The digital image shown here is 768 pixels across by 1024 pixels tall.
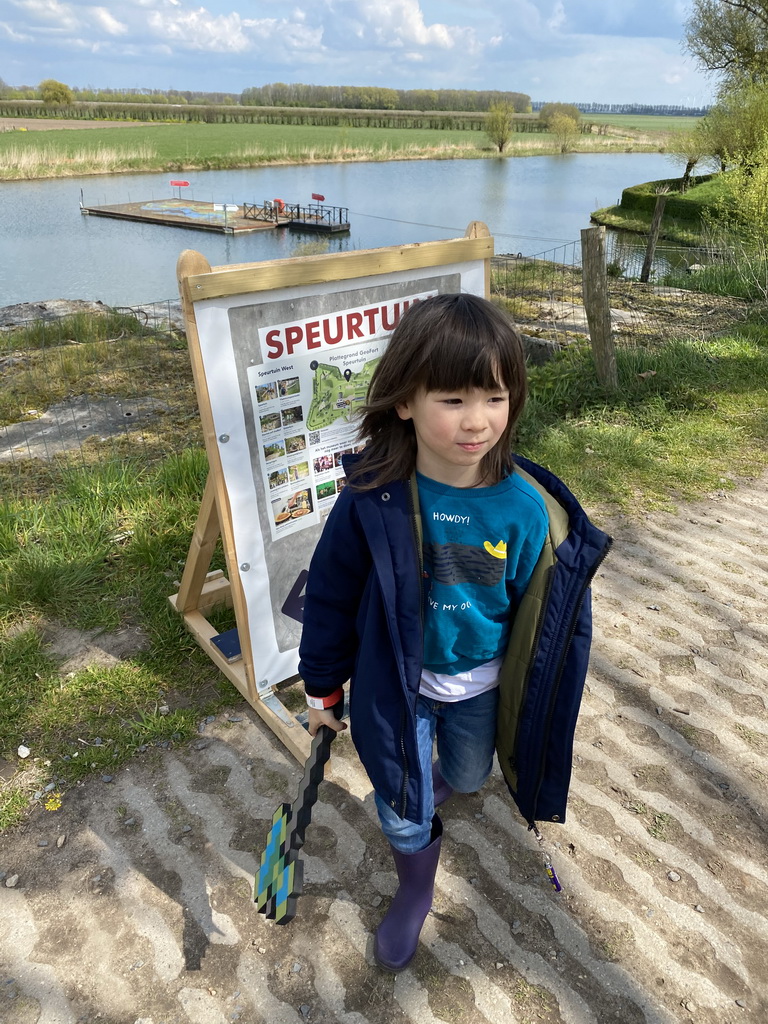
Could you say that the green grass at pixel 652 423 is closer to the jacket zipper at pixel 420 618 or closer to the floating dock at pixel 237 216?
the jacket zipper at pixel 420 618

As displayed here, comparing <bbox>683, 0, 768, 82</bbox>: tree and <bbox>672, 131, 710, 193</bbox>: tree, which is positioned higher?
<bbox>683, 0, 768, 82</bbox>: tree

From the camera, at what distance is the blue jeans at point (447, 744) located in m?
1.66

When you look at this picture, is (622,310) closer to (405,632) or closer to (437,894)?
(437,894)

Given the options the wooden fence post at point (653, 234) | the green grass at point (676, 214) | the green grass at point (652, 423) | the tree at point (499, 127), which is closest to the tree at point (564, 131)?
the tree at point (499, 127)

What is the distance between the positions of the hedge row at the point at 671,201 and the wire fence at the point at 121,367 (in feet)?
62.4

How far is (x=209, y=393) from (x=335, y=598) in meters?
0.92

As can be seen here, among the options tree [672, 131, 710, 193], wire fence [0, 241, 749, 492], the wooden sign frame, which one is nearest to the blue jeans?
the wooden sign frame

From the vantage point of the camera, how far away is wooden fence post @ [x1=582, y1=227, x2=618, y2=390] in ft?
17.7

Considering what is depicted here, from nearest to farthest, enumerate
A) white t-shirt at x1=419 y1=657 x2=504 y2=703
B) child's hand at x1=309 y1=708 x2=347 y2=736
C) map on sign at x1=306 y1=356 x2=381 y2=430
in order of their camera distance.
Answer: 1. white t-shirt at x1=419 y1=657 x2=504 y2=703
2. child's hand at x1=309 y1=708 x2=347 y2=736
3. map on sign at x1=306 y1=356 x2=381 y2=430

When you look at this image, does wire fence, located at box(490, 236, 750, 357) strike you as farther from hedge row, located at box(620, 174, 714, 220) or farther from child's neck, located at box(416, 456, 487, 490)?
hedge row, located at box(620, 174, 714, 220)

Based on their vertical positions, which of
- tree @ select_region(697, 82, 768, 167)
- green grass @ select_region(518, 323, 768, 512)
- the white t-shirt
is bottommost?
green grass @ select_region(518, 323, 768, 512)

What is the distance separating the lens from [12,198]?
4097cm

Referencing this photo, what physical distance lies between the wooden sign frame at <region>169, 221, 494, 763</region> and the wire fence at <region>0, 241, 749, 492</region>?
2011 mm

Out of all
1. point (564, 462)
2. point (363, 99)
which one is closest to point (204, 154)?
point (564, 462)
